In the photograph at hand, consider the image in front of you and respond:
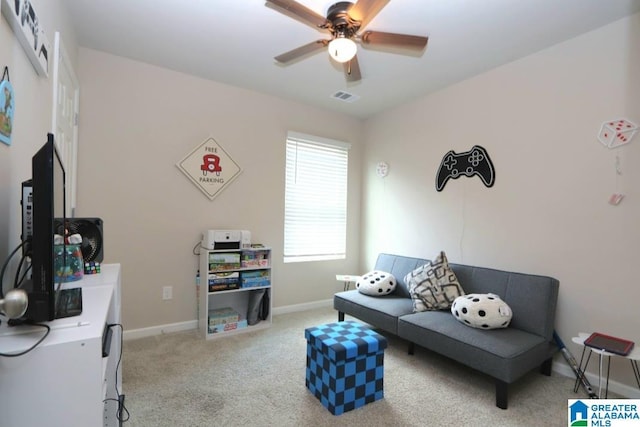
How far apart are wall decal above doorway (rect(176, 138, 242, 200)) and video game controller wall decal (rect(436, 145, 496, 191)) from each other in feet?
7.33

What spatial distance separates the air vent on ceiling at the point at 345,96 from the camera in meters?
3.56

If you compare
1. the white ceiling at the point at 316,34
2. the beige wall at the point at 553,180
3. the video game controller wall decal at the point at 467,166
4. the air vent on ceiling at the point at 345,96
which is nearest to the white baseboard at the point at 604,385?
the beige wall at the point at 553,180

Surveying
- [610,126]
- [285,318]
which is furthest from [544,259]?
[285,318]

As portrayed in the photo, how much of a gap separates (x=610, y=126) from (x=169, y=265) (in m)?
3.84

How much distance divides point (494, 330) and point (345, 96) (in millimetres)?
2784

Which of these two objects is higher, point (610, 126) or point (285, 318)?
point (610, 126)

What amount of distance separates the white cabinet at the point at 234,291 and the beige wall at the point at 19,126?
165 cm

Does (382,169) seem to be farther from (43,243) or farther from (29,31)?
(43,243)

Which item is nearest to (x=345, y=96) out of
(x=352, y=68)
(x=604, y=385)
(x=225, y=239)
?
(x=352, y=68)

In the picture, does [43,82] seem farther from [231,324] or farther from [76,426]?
[231,324]

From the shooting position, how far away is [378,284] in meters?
3.23

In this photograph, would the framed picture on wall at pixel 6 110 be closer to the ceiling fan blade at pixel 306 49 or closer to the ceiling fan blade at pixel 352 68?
the ceiling fan blade at pixel 306 49

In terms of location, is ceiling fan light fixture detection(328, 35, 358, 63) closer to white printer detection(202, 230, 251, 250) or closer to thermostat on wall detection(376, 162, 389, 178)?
white printer detection(202, 230, 251, 250)

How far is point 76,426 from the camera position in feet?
2.83
